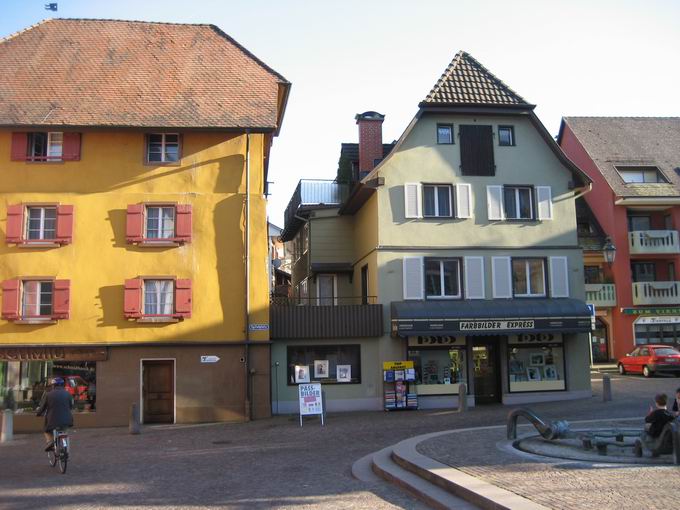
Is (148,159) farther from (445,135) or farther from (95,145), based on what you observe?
(445,135)

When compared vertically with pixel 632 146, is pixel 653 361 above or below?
below

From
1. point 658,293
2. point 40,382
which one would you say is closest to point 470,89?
point 40,382

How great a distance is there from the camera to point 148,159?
23.6m

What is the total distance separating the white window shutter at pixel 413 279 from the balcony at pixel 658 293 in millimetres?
19233

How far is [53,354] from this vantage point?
22.1m

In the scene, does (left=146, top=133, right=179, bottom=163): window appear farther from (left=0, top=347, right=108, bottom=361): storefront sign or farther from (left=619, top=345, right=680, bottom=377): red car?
(left=619, top=345, right=680, bottom=377): red car

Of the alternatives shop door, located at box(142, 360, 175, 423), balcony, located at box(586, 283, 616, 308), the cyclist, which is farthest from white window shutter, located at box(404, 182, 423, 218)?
balcony, located at box(586, 283, 616, 308)

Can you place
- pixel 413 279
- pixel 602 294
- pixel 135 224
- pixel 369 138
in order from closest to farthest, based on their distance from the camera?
1. pixel 135 224
2. pixel 413 279
3. pixel 369 138
4. pixel 602 294

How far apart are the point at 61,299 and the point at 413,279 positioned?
37.7 feet

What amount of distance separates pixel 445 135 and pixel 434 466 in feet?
52.8

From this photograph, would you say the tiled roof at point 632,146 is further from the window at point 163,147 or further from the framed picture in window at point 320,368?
the window at point 163,147

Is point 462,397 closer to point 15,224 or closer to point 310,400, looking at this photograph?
point 310,400

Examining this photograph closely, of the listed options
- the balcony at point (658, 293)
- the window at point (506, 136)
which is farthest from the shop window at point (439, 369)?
the balcony at point (658, 293)

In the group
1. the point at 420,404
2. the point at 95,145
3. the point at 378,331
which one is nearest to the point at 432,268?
the point at 378,331
